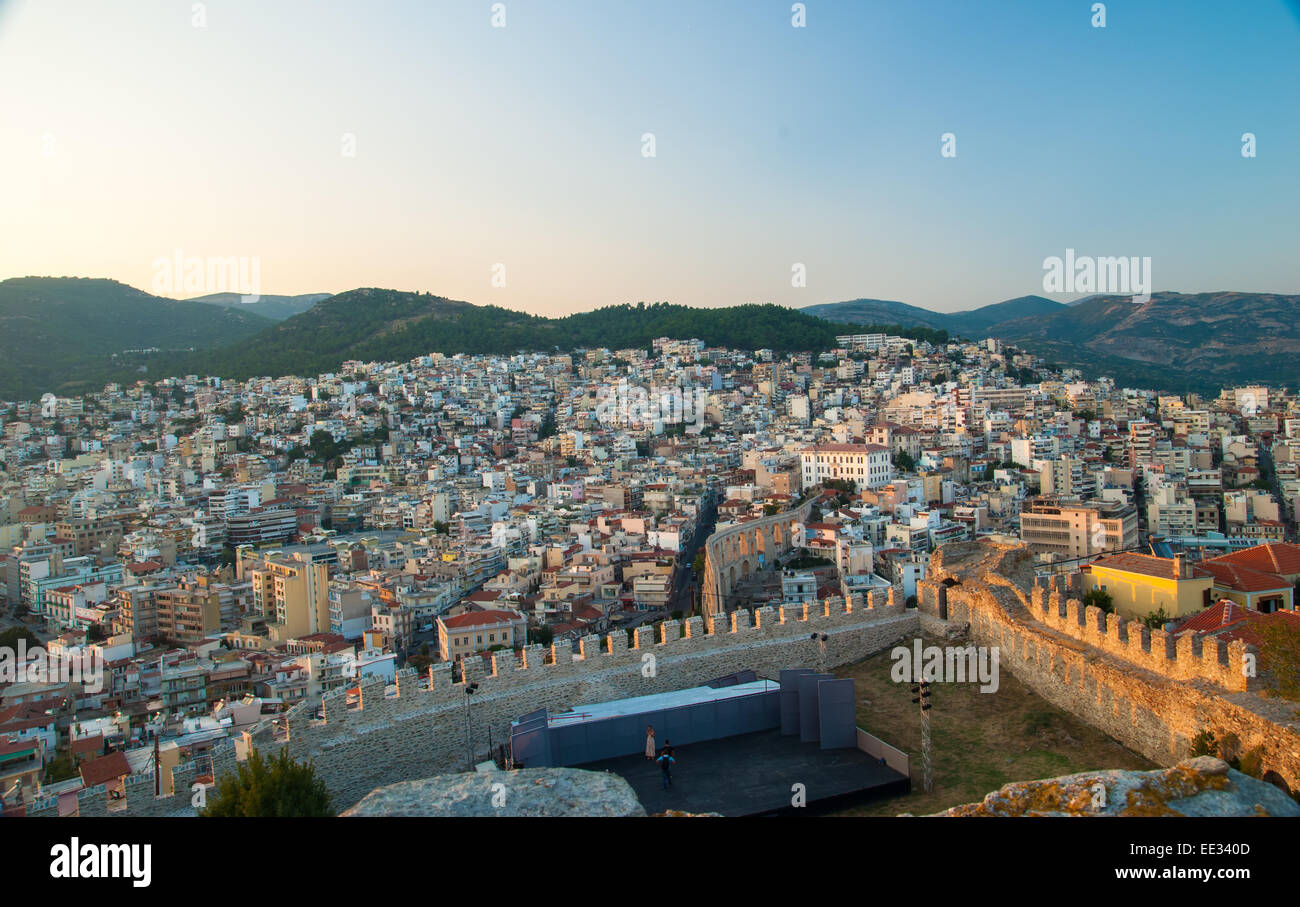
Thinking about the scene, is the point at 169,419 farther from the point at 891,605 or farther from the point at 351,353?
the point at 891,605

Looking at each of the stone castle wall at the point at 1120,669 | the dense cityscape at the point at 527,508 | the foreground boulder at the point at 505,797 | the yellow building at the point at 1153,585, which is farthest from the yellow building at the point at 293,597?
the foreground boulder at the point at 505,797

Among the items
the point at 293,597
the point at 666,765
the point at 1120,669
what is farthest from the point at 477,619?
the point at 1120,669

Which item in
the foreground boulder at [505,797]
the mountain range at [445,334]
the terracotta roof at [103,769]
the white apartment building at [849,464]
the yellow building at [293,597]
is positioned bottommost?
the yellow building at [293,597]

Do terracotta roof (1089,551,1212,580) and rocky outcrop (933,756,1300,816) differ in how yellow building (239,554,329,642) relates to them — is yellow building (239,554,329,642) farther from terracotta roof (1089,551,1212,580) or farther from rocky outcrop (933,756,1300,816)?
rocky outcrop (933,756,1300,816)

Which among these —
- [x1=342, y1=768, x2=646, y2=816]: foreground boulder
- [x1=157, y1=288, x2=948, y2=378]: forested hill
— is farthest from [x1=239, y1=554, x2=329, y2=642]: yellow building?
[x1=157, y1=288, x2=948, y2=378]: forested hill

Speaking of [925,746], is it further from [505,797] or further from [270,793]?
[270,793]

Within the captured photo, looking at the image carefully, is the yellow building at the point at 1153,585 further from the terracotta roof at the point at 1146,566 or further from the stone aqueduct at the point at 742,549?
the stone aqueduct at the point at 742,549
